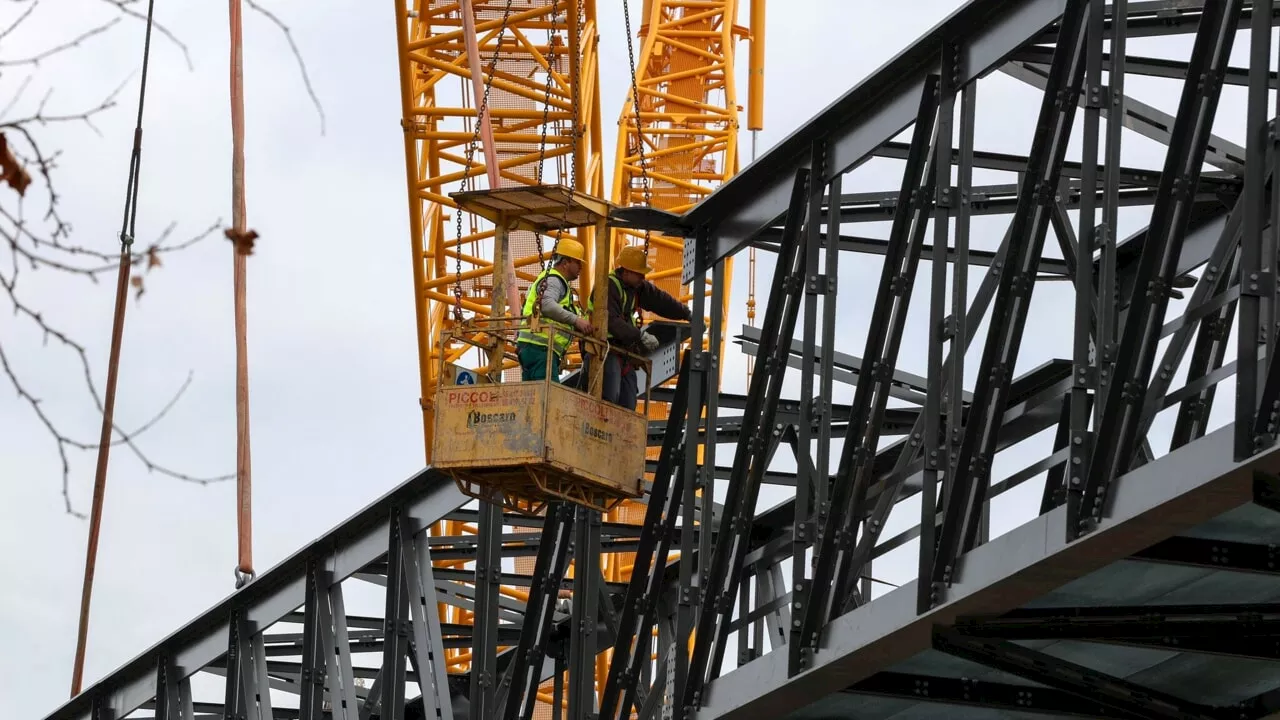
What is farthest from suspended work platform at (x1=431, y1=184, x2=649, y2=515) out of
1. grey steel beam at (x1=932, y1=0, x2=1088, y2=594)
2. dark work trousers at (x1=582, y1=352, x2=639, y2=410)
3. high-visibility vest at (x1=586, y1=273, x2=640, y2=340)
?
grey steel beam at (x1=932, y1=0, x2=1088, y2=594)

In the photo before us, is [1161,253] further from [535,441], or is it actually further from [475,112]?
[475,112]

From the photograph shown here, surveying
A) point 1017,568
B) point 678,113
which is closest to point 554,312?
point 1017,568

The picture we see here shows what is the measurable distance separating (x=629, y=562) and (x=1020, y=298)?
111ft

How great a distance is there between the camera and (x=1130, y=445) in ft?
50.9

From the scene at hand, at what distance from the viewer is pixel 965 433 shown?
16.5 meters

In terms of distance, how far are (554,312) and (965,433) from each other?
4.77 m

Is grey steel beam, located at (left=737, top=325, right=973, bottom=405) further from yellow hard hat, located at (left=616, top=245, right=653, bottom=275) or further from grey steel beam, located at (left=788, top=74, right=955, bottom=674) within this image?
grey steel beam, located at (left=788, top=74, right=955, bottom=674)

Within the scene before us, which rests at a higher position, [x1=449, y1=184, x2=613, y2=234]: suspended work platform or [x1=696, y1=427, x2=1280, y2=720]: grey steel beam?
[x1=449, y1=184, x2=613, y2=234]: suspended work platform

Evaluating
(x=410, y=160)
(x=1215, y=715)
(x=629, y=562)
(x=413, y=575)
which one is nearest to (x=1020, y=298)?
(x=1215, y=715)

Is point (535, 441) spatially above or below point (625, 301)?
below

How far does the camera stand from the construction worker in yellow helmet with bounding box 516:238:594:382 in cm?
2009

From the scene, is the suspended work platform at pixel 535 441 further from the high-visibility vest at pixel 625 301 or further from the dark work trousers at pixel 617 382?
the high-visibility vest at pixel 625 301

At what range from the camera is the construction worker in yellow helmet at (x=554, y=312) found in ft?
65.9

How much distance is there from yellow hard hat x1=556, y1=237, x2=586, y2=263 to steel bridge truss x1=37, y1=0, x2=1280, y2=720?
87 centimetres
